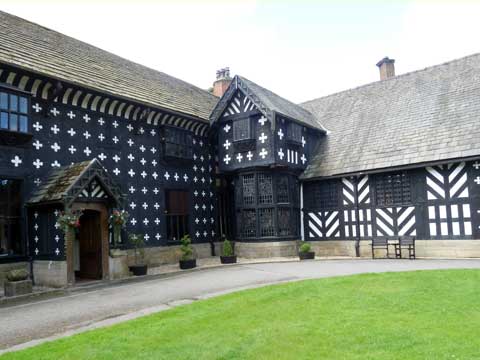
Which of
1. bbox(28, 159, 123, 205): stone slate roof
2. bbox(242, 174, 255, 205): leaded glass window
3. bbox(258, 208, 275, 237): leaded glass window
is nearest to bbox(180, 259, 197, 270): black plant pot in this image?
bbox(28, 159, 123, 205): stone slate roof

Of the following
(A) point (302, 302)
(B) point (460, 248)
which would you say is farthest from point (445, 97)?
(A) point (302, 302)

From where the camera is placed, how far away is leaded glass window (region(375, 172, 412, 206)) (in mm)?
16781

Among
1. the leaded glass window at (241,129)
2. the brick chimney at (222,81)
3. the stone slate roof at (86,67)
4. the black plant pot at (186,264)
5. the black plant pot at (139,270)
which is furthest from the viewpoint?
the brick chimney at (222,81)

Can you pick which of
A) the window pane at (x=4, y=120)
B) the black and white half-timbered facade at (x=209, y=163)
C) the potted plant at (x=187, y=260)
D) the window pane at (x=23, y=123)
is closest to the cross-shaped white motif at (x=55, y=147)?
the black and white half-timbered facade at (x=209, y=163)

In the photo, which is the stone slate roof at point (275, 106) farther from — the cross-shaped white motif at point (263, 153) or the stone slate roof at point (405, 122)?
the cross-shaped white motif at point (263, 153)

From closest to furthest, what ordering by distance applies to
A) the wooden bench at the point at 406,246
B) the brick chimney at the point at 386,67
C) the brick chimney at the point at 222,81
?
the wooden bench at the point at 406,246, the brick chimney at the point at 386,67, the brick chimney at the point at 222,81

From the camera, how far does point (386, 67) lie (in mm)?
24391

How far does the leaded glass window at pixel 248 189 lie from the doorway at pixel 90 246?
6.77 m

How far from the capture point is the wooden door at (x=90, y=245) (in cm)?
1335

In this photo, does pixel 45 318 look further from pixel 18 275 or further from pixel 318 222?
pixel 318 222

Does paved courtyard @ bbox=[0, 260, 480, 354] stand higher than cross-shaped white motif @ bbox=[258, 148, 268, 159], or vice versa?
cross-shaped white motif @ bbox=[258, 148, 268, 159]

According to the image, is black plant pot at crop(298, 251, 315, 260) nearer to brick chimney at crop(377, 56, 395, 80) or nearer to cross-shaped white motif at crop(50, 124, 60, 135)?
cross-shaped white motif at crop(50, 124, 60, 135)

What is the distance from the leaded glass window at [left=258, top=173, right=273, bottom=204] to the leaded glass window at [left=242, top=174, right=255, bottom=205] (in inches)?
11.5

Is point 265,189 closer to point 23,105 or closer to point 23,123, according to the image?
point 23,123
